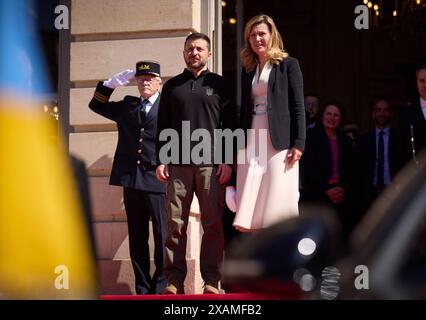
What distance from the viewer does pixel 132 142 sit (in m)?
6.42

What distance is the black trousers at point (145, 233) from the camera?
20.3ft

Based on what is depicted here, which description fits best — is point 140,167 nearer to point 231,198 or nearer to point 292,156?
point 231,198

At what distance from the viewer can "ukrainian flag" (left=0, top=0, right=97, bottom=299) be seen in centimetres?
296

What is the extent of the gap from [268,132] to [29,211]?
6.28ft

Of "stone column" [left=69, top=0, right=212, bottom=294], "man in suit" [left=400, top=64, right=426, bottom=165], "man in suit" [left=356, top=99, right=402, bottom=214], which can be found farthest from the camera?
"stone column" [left=69, top=0, right=212, bottom=294]

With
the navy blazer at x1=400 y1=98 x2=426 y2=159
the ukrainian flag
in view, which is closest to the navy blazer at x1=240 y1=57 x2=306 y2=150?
the navy blazer at x1=400 y1=98 x2=426 y2=159

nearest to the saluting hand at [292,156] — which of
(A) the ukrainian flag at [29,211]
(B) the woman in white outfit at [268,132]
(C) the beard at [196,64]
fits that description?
(B) the woman in white outfit at [268,132]

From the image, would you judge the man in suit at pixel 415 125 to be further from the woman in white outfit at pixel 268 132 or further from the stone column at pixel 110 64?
the stone column at pixel 110 64

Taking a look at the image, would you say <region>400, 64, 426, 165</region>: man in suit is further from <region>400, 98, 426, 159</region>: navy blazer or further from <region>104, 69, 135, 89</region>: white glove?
<region>104, 69, 135, 89</region>: white glove

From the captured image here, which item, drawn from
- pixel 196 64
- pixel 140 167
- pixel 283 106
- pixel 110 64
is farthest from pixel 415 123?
pixel 110 64

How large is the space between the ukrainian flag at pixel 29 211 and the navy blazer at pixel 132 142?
0.97 meters

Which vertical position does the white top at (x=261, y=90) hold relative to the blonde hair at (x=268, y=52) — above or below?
below

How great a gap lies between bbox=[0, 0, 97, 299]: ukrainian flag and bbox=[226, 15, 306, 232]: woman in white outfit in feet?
3.95

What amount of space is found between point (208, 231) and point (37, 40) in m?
2.43
